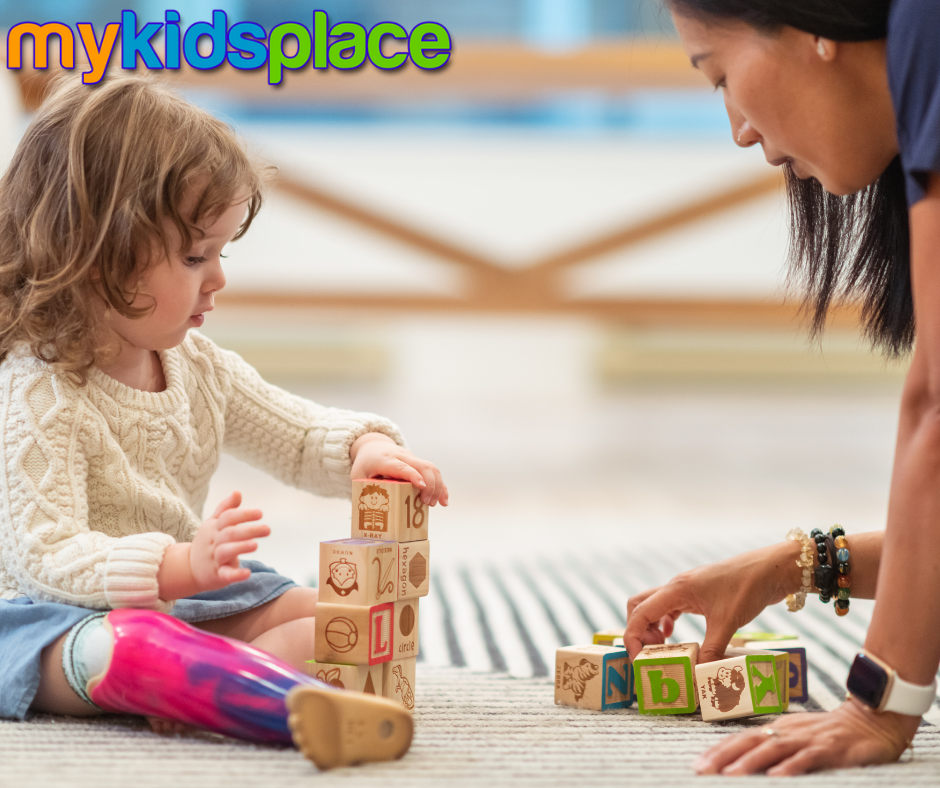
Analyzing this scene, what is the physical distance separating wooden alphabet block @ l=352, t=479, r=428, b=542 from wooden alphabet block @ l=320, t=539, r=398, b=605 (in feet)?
0.11

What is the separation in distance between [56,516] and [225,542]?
0.17m

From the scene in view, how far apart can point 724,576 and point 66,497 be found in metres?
0.57

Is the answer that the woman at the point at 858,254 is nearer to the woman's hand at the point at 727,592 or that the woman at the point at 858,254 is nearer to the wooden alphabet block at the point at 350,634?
the woman's hand at the point at 727,592

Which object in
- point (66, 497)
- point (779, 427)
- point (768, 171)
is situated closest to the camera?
point (66, 497)

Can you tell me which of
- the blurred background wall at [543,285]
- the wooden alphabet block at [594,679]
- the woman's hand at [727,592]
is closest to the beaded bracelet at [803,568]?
the woman's hand at [727,592]

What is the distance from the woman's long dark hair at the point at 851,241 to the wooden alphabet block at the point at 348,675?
0.52 m

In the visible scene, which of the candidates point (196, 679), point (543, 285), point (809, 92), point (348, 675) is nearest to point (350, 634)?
point (348, 675)

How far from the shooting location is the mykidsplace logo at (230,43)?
147cm

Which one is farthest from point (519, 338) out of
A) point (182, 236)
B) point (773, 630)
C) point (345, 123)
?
point (182, 236)

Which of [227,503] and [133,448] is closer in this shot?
[227,503]

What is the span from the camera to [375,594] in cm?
79

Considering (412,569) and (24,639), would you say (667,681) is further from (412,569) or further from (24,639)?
(24,639)

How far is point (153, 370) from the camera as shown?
952 mm

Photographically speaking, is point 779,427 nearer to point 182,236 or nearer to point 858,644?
point 858,644
